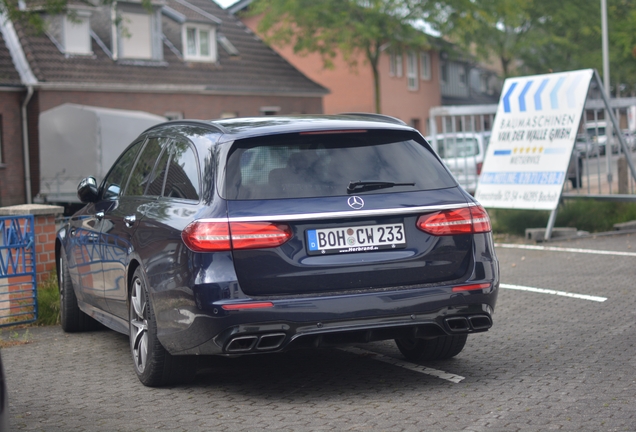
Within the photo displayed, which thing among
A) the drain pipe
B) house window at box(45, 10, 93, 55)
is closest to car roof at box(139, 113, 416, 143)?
the drain pipe

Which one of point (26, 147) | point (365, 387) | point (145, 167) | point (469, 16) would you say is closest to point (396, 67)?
point (469, 16)

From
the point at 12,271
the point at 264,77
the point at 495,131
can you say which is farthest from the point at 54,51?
the point at 12,271

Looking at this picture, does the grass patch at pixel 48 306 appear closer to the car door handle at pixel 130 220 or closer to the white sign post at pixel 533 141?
the car door handle at pixel 130 220

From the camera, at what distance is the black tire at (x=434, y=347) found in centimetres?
633

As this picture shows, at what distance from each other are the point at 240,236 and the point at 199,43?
110 feet

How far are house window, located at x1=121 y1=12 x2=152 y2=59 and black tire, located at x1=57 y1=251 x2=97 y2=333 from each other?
86.8ft

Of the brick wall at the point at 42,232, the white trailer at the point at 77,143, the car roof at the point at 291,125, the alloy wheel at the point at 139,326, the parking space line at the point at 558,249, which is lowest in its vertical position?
the parking space line at the point at 558,249

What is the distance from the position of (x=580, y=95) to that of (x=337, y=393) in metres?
9.20

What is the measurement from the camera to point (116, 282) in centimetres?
662

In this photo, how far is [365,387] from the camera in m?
5.78

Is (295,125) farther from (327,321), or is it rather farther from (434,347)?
(434,347)

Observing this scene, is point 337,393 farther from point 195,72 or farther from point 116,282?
point 195,72

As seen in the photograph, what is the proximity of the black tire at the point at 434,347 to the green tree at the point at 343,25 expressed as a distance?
3222 centimetres

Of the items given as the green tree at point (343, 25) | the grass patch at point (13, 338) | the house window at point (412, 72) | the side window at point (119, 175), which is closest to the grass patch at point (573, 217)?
the grass patch at point (13, 338)
